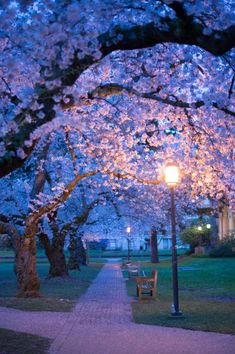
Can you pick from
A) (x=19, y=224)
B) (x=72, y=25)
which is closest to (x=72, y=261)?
(x=19, y=224)

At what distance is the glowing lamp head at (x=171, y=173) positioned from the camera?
1528 centimetres

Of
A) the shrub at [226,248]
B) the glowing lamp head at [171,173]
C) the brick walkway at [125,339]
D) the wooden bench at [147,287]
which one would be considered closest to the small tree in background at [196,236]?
the shrub at [226,248]

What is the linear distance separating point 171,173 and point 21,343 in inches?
257

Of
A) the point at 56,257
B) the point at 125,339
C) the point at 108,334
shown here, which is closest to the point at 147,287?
the point at 108,334

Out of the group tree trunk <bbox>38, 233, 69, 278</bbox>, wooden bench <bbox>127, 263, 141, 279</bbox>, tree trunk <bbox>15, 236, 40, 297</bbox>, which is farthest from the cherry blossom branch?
tree trunk <bbox>38, 233, 69, 278</bbox>

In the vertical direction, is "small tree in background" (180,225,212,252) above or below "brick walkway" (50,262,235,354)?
above

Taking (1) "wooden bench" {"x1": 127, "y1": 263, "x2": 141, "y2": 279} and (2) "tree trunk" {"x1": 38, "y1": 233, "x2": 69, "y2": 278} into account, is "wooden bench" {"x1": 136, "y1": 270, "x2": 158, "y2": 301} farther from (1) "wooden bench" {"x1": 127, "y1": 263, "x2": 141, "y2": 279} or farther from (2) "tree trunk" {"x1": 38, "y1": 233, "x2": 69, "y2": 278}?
(2) "tree trunk" {"x1": 38, "y1": 233, "x2": 69, "y2": 278}

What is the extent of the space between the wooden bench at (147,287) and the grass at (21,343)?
8.08m

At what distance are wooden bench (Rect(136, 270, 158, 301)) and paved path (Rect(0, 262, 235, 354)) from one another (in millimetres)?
2753

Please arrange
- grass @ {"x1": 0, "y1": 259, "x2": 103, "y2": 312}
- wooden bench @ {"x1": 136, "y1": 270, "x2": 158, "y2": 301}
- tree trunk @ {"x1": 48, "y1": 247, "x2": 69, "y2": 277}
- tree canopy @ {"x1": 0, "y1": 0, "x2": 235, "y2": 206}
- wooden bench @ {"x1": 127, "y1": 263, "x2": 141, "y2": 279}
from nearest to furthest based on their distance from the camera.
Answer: tree canopy @ {"x1": 0, "y1": 0, "x2": 235, "y2": 206} < grass @ {"x1": 0, "y1": 259, "x2": 103, "y2": 312} < wooden bench @ {"x1": 136, "y1": 270, "x2": 158, "y2": 301} < wooden bench @ {"x1": 127, "y1": 263, "x2": 141, "y2": 279} < tree trunk @ {"x1": 48, "y1": 247, "x2": 69, "y2": 277}

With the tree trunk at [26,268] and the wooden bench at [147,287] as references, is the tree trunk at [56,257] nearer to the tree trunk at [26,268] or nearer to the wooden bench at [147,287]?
the tree trunk at [26,268]

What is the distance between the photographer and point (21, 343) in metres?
10.3

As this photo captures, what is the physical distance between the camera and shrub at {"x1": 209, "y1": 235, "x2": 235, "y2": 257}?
48.6 metres

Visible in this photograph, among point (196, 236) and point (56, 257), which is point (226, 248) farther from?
point (56, 257)
